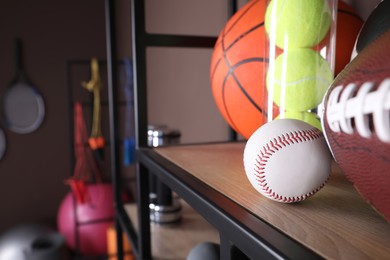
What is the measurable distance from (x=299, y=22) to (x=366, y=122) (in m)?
0.21

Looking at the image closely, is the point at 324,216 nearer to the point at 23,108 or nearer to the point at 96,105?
the point at 96,105

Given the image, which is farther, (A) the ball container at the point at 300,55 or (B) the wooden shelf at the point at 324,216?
(A) the ball container at the point at 300,55

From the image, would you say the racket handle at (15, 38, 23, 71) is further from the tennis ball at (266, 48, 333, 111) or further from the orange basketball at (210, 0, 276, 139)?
the tennis ball at (266, 48, 333, 111)

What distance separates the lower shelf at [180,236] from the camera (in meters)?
0.83

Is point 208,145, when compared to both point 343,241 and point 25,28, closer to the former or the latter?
point 343,241

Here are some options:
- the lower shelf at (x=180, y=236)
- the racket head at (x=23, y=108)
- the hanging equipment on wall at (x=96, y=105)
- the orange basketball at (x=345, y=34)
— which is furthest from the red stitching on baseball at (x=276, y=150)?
the racket head at (x=23, y=108)

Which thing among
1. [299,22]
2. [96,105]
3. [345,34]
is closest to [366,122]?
[299,22]

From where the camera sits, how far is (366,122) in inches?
8.3

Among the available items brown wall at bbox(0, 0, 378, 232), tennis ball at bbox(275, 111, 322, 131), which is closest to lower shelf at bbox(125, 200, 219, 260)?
tennis ball at bbox(275, 111, 322, 131)

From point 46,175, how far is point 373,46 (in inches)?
123

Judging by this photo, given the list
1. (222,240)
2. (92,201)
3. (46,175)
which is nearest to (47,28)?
(46,175)

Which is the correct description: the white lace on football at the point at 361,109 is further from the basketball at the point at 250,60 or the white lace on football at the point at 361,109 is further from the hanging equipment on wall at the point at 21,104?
the hanging equipment on wall at the point at 21,104

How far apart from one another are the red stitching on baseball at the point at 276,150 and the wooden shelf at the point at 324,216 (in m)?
0.01

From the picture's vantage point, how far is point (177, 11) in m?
1.70
